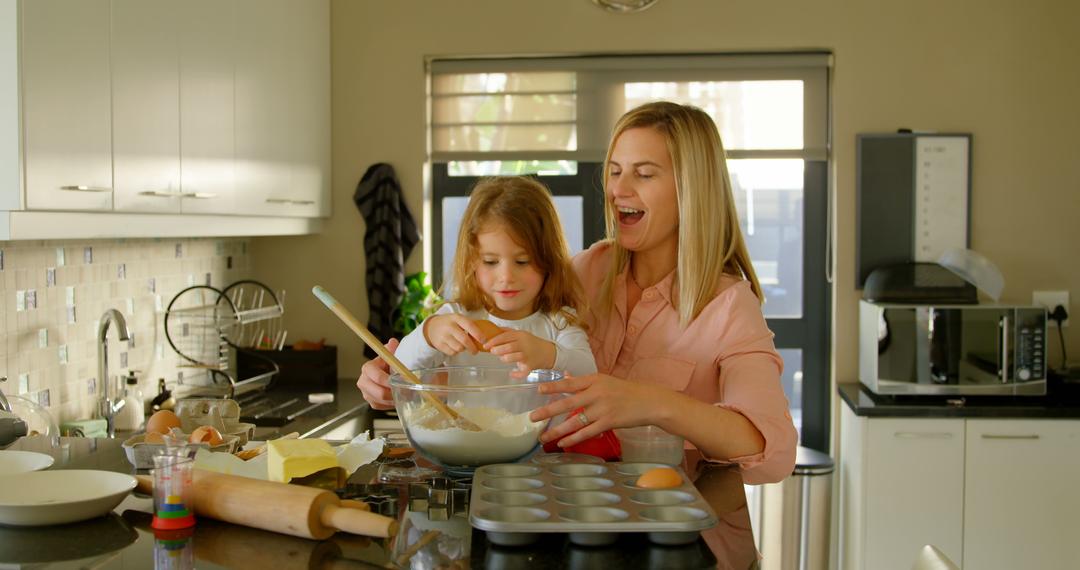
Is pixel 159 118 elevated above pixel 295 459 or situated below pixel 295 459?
above

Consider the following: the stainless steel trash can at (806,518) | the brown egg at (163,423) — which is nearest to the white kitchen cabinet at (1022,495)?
the stainless steel trash can at (806,518)

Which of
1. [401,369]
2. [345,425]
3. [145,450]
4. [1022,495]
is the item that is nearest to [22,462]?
[145,450]

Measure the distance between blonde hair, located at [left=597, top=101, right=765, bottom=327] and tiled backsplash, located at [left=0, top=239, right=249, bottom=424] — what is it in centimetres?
167

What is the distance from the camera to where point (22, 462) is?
5.03ft

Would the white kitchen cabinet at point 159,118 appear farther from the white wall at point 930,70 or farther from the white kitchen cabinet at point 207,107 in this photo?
the white wall at point 930,70

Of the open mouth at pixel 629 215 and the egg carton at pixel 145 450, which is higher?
the open mouth at pixel 629 215

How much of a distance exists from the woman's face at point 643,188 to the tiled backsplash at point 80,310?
1603 millimetres

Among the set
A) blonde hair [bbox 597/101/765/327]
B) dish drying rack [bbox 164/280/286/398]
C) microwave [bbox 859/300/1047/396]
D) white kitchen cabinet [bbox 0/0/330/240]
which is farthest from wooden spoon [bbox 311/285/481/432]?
microwave [bbox 859/300/1047/396]

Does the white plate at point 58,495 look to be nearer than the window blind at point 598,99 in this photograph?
Yes

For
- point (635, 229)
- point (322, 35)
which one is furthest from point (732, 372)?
point (322, 35)

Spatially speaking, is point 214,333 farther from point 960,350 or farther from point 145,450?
point 960,350

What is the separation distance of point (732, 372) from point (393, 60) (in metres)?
2.68

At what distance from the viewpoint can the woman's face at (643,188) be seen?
1.92 meters

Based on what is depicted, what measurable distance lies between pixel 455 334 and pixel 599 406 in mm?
313
